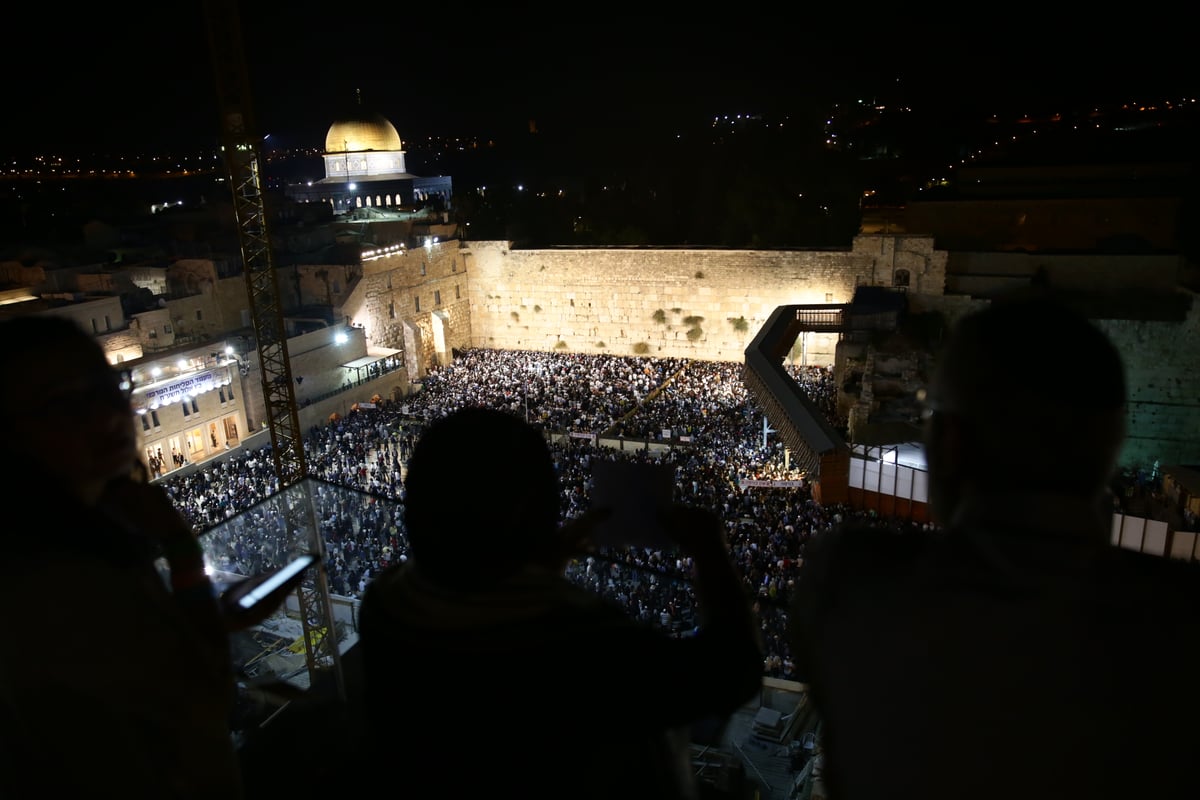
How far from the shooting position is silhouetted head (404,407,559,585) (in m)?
1.27

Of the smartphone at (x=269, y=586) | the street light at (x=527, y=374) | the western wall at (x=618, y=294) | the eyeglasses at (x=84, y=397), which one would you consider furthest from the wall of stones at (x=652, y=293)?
the eyeglasses at (x=84, y=397)

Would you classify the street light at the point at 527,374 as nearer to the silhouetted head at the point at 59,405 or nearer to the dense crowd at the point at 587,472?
the dense crowd at the point at 587,472

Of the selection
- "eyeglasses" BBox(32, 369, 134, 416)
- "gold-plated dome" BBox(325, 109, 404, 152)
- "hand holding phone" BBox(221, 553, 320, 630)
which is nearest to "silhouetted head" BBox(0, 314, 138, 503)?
"eyeglasses" BBox(32, 369, 134, 416)

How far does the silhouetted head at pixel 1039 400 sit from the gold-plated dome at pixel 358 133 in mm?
40799

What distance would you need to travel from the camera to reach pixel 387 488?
14789 mm

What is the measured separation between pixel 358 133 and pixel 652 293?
20718mm

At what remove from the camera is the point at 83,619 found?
1.29 meters

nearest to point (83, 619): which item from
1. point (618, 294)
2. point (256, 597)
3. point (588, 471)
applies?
point (256, 597)

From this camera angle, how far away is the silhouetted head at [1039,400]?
3.52ft

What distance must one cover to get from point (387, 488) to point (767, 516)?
7.34m

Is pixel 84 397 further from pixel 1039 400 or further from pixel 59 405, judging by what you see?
pixel 1039 400

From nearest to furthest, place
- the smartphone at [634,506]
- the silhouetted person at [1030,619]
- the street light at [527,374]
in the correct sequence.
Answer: the silhouetted person at [1030,619] < the smartphone at [634,506] < the street light at [527,374]

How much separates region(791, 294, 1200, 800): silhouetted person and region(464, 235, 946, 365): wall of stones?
21811mm

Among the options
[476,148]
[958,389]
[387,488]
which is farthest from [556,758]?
[476,148]
